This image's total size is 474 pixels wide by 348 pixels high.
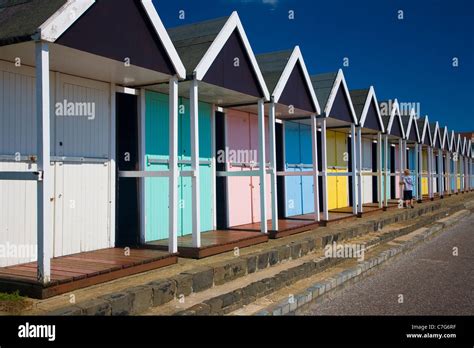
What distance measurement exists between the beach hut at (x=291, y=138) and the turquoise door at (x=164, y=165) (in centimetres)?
146

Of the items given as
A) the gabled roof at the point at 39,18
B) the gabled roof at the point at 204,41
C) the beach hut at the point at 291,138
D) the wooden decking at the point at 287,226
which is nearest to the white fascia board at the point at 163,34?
the gabled roof at the point at 204,41

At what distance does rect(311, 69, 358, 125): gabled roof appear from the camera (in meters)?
13.9

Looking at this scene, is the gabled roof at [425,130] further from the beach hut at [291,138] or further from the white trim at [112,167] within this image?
the white trim at [112,167]

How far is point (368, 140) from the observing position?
21.8 meters

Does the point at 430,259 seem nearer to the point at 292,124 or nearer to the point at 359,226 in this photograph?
the point at 359,226

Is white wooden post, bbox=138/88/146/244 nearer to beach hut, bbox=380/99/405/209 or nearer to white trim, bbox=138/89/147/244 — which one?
white trim, bbox=138/89/147/244

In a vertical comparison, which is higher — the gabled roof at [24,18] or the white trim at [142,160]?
the gabled roof at [24,18]

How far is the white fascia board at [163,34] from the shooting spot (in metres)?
7.29

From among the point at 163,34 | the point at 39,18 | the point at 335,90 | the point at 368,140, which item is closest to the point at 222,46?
the point at 163,34

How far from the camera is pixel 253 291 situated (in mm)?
7195

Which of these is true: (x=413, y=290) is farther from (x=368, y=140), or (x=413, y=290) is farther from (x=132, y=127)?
(x=368, y=140)
